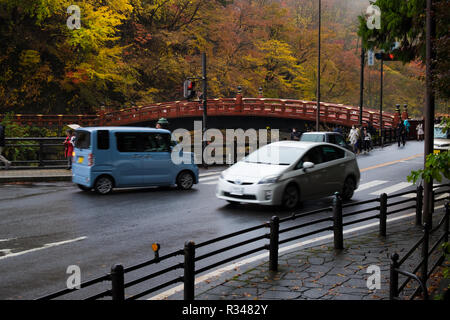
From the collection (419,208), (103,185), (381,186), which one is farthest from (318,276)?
(381,186)

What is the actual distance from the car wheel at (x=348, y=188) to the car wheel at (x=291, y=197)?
82.8 inches

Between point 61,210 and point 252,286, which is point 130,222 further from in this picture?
point 252,286

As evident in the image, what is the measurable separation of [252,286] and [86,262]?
2870 mm

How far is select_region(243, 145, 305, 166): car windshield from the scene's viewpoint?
1296 cm

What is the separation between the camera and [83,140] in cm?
1507

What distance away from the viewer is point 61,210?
12516 millimetres

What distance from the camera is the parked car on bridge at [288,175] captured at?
1223 centimetres

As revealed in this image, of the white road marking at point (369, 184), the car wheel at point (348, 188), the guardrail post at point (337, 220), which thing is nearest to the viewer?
the guardrail post at point (337, 220)

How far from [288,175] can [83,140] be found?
20.9ft

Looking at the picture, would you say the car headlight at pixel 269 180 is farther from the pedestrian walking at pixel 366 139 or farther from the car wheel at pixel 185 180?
the pedestrian walking at pixel 366 139

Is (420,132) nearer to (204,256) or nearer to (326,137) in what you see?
(326,137)

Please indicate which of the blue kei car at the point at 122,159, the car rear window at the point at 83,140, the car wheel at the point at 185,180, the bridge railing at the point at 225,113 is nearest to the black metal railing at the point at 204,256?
the car wheel at the point at 185,180

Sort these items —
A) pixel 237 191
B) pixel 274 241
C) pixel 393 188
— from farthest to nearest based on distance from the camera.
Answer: pixel 393 188 < pixel 237 191 < pixel 274 241

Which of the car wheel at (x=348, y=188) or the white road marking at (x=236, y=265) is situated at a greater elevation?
the car wheel at (x=348, y=188)
